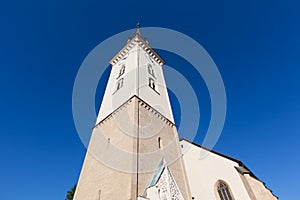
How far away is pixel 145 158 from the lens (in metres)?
9.87

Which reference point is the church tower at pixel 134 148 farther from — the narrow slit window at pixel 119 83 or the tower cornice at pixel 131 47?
the tower cornice at pixel 131 47

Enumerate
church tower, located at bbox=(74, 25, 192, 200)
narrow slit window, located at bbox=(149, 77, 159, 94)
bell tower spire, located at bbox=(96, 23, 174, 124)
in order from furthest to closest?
1. narrow slit window, located at bbox=(149, 77, 159, 94)
2. bell tower spire, located at bbox=(96, 23, 174, 124)
3. church tower, located at bbox=(74, 25, 192, 200)

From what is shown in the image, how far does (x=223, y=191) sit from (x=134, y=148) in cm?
763

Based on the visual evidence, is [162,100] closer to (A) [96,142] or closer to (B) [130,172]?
(A) [96,142]

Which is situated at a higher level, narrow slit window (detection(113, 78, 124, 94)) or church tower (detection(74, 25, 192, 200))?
narrow slit window (detection(113, 78, 124, 94))

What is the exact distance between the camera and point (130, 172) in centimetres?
865

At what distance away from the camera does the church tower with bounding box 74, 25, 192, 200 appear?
28.9 feet

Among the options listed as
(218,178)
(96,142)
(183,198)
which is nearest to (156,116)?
(96,142)

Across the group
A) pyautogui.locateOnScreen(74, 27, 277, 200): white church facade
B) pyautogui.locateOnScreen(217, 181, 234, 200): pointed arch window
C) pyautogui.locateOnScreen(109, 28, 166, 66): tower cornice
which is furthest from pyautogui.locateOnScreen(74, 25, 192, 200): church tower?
pyautogui.locateOnScreen(109, 28, 166, 66): tower cornice

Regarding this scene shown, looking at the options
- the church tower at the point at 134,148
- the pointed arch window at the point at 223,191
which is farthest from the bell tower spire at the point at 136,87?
the pointed arch window at the point at 223,191

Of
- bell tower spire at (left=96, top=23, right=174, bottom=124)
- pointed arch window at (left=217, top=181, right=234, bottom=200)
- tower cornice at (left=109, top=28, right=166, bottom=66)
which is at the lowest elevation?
pointed arch window at (left=217, top=181, right=234, bottom=200)

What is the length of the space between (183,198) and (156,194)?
2.40 meters

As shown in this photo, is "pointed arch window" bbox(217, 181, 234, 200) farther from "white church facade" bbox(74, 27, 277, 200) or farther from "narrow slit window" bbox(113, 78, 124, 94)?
"narrow slit window" bbox(113, 78, 124, 94)

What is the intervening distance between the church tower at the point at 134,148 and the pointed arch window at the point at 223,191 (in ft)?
11.1
